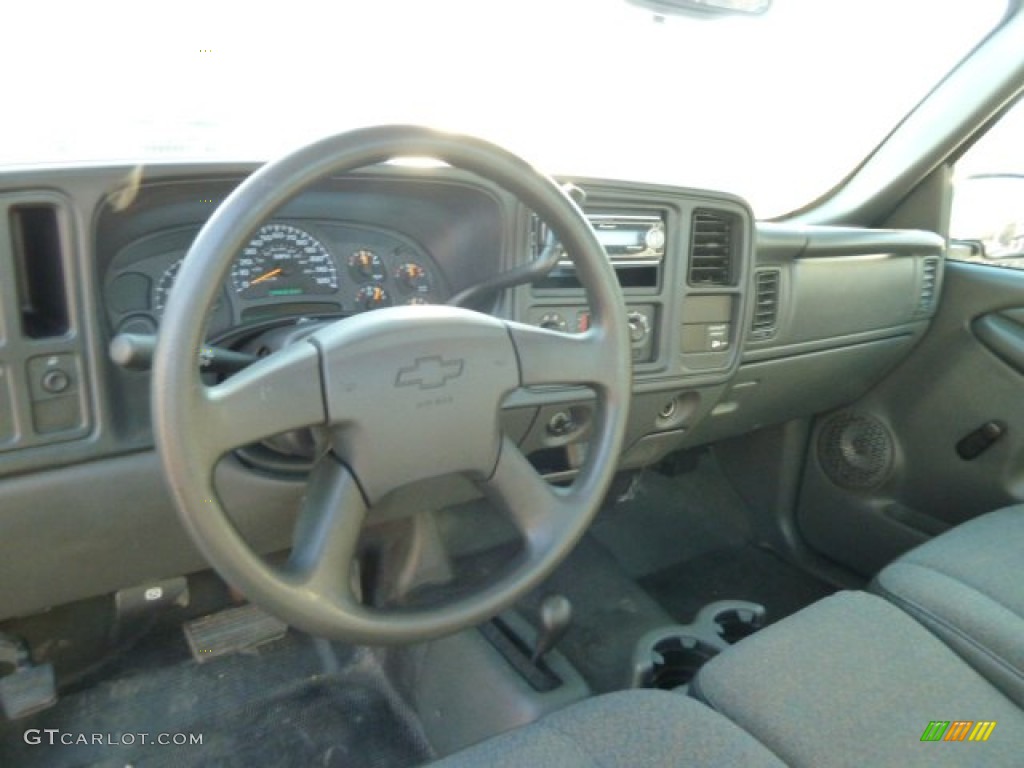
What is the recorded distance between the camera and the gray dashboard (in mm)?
1096

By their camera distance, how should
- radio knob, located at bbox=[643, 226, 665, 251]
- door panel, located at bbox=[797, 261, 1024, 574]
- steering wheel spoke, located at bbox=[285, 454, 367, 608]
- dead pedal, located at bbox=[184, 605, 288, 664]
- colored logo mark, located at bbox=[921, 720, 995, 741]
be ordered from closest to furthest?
steering wheel spoke, located at bbox=[285, 454, 367, 608], colored logo mark, located at bbox=[921, 720, 995, 741], radio knob, located at bbox=[643, 226, 665, 251], dead pedal, located at bbox=[184, 605, 288, 664], door panel, located at bbox=[797, 261, 1024, 574]

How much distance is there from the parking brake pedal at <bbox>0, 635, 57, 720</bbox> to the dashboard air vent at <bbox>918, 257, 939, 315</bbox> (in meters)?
2.23

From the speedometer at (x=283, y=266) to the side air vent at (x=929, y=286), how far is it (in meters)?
1.67

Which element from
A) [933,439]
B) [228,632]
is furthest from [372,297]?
[933,439]

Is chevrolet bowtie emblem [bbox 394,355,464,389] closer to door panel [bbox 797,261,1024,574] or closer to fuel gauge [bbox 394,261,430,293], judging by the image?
fuel gauge [bbox 394,261,430,293]

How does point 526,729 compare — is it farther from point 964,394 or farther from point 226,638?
point 964,394

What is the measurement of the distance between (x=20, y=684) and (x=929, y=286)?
2323 mm

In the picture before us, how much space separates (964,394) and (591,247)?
162 centimetres

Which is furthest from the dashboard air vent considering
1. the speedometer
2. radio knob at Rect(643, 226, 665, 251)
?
the speedometer

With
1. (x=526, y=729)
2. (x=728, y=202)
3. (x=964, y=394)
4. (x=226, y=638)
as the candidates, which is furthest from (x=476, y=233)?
(x=964, y=394)

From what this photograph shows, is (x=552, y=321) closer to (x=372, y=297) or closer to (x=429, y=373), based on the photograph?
(x=372, y=297)

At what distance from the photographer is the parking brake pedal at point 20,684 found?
5.00ft

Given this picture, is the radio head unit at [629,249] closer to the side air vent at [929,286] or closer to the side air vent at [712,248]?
the side air vent at [712,248]

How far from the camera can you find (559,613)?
58.7 inches
